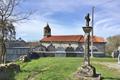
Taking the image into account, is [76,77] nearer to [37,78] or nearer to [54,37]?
[37,78]

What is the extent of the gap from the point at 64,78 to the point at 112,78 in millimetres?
3658

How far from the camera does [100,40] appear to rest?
100500 mm

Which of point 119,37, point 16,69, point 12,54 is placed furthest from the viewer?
point 119,37

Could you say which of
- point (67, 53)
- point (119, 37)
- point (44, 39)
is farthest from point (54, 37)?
point (67, 53)

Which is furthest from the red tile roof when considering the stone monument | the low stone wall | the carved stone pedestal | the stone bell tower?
the carved stone pedestal

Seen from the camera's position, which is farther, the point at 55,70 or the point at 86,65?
the point at 55,70

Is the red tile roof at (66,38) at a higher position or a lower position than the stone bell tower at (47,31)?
lower

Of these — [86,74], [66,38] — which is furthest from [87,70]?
[66,38]

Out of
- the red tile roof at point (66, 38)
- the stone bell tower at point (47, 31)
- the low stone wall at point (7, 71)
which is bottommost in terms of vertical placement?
the low stone wall at point (7, 71)

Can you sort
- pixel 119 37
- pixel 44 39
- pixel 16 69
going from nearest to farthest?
1. pixel 16 69
2. pixel 44 39
3. pixel 119 37

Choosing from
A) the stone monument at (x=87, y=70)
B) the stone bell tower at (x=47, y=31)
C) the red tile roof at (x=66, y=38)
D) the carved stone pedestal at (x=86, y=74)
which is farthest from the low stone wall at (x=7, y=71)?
the stone bell tower at (x=47, y=31)

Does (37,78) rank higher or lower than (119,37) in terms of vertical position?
lower

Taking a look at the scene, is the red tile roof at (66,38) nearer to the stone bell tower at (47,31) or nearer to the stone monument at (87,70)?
the stone bell tower at (47,31)

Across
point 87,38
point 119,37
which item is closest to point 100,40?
point 119,37
